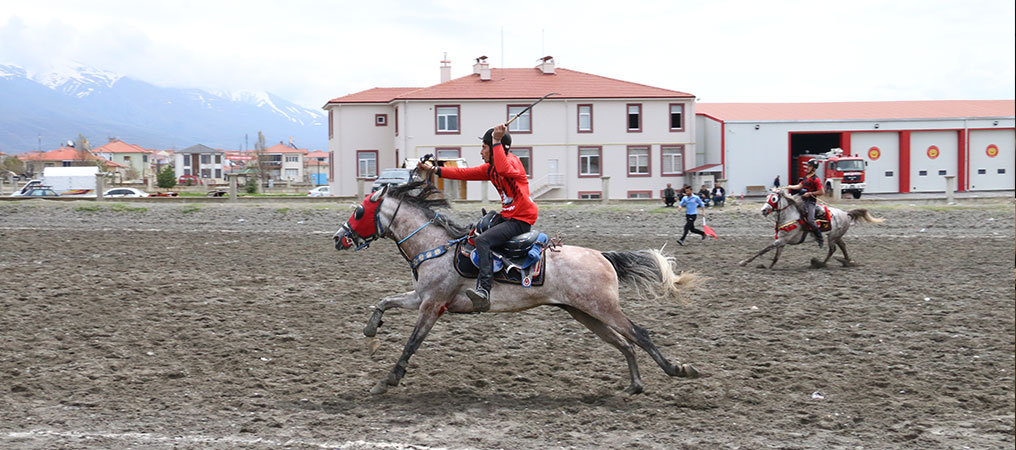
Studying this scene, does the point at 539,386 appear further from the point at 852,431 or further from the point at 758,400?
the point at 852,431

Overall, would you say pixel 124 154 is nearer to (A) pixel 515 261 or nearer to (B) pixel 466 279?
(B) pixel 466 279

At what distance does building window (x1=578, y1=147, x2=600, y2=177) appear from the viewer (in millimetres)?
50281

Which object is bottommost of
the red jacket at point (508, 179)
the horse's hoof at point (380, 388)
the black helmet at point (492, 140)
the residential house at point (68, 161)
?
the horse's hoof at point (380, 388)

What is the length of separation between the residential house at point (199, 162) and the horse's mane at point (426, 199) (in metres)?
168

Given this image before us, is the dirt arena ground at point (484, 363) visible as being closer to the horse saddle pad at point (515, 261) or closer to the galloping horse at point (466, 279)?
the galloping horse at point (466, 279)

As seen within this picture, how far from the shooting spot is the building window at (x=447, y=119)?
163 feet

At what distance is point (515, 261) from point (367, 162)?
151 feet

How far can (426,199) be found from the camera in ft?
28.3

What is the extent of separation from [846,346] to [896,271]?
6680 millimetres

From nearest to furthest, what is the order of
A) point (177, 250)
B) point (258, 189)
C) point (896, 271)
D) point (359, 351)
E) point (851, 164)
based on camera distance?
1. point (359, 351)
2. point (896, 271)
3. point (177, 250)
4. point (851, 164)
5. point (258, 189)

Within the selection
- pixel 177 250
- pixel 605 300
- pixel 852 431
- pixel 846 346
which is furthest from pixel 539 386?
pixel 177 250

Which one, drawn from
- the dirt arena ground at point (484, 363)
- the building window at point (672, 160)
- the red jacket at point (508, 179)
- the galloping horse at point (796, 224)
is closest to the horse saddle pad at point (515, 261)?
the red jacket at point (508, 179)

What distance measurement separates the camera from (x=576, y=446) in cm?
661

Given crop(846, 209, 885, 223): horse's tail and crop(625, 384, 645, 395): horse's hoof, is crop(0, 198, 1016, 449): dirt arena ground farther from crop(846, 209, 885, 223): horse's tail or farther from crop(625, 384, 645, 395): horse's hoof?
crop(846, 209, 885, 223): horse's tail
